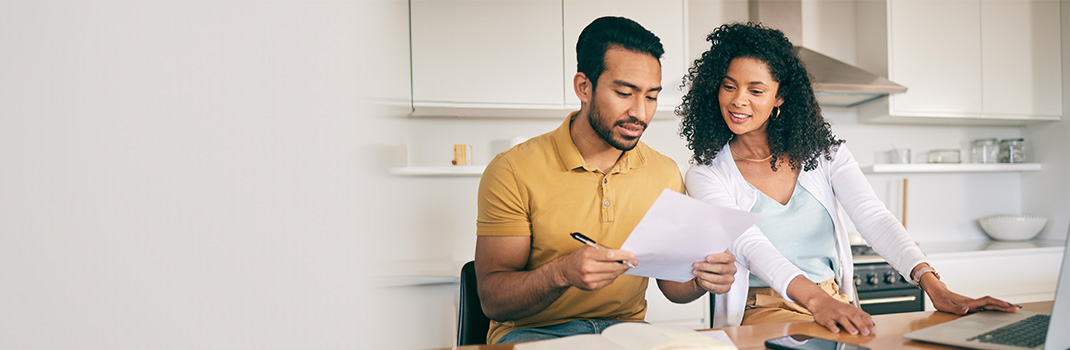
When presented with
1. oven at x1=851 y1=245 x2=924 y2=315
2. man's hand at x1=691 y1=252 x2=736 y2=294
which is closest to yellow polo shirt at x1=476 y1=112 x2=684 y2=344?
man's hand at x1=691 y1=252 x2=736 y2=294

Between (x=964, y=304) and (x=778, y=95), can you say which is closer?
(x=964, y=304)

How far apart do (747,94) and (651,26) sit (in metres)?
0.83

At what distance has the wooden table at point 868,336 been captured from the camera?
0.69 meters

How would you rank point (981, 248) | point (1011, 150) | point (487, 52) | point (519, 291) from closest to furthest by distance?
point (519, 291), point (487, 52), point (981, 248), point (1011, 150)

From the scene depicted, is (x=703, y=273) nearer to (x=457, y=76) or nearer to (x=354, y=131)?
(x=354, y=131)

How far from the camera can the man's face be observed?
3.77ft

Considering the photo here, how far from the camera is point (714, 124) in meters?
1.30

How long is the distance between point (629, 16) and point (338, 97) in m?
1.90

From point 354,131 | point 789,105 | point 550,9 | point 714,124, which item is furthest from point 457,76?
point 354,131

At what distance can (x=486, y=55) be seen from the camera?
1.89 metres

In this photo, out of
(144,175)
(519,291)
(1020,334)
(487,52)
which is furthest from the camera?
(487,52)

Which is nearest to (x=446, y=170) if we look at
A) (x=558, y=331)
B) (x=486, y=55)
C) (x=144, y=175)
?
(x=486, y=55)

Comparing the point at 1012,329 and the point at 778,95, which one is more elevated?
the point at 778,95

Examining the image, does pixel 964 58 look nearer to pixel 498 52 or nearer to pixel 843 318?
pixel 498 52
